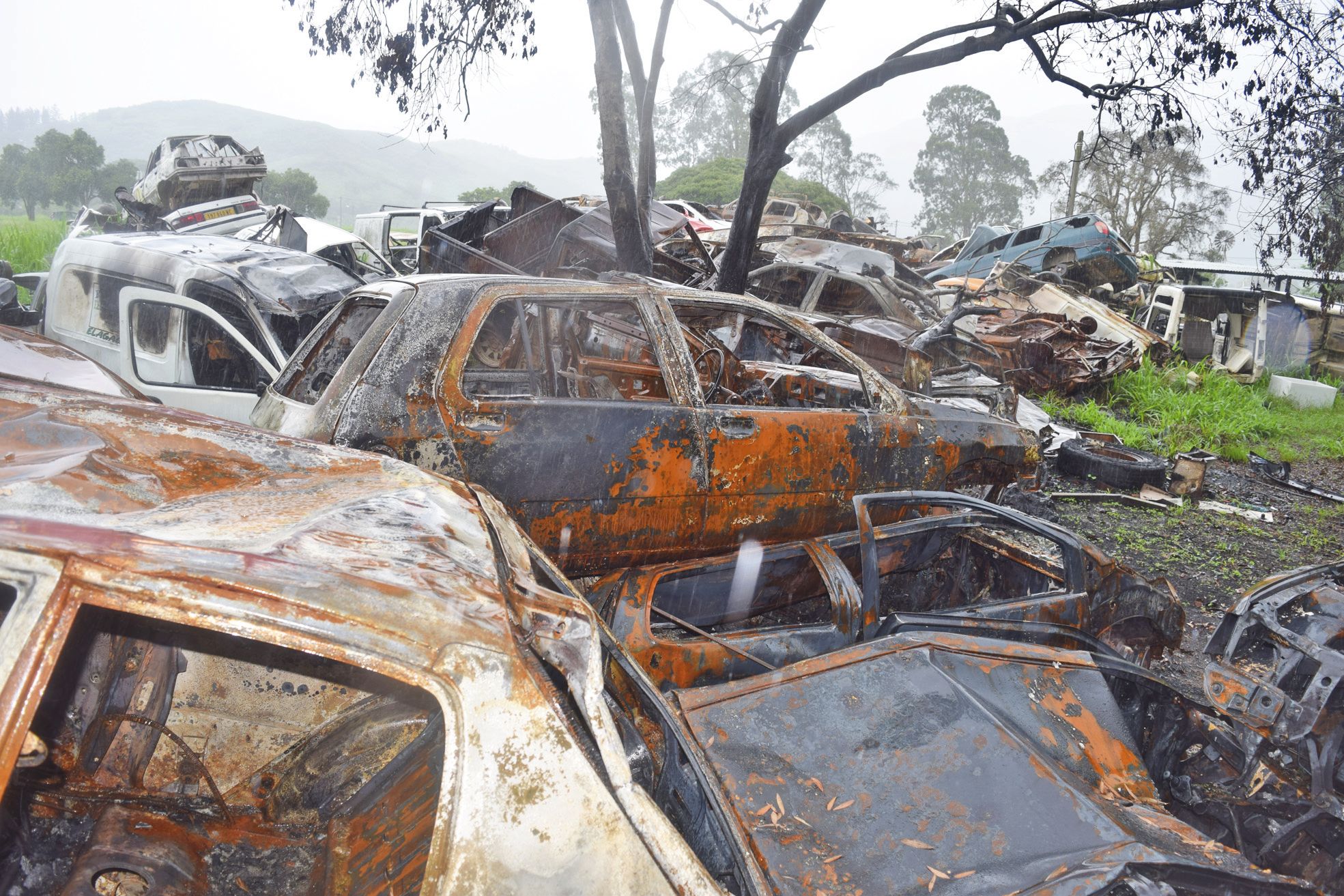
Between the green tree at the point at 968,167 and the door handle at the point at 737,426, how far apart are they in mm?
57210

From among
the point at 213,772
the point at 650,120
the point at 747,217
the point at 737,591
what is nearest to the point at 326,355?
the point at 213,772

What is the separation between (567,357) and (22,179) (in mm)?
63611

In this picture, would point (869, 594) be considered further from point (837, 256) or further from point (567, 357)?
point (837, 256)

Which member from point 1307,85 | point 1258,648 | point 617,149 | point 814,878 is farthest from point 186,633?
point 1307,85

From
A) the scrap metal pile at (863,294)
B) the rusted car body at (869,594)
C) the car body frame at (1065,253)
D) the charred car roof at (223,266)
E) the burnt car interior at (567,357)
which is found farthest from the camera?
the car body frame at (1065,253)

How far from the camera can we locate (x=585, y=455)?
3342mm

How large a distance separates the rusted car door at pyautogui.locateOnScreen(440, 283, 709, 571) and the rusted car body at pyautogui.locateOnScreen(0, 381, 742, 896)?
96 cm

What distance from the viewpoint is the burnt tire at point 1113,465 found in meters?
7.51

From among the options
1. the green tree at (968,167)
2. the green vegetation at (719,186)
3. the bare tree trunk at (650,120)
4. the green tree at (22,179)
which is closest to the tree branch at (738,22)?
the bare tree trunk at (650,120)

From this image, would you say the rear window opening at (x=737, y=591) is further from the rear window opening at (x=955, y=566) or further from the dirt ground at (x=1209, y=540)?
the dirt ground at (x=1209, y=540)

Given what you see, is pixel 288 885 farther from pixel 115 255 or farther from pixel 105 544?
pixel 115 255

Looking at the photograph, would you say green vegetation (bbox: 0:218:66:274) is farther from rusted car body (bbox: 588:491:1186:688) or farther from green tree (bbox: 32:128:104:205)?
green tree (bbox: 32:128:104:205)

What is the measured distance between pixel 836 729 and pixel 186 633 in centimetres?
170

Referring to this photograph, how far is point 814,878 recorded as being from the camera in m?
1.68
